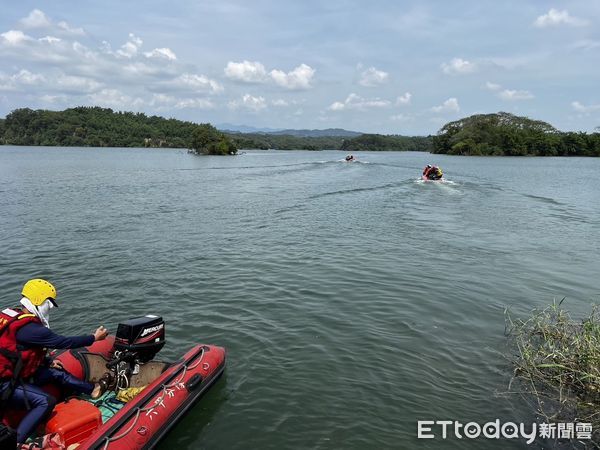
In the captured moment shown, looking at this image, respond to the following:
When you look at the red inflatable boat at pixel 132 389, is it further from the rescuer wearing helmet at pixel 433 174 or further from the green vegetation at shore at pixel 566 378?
the rescuer wearing helmet at pixel 433 174

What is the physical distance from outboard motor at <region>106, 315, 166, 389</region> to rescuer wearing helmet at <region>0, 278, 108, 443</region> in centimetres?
106

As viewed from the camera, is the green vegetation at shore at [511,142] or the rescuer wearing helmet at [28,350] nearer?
the rescuer wearing helmet at [28,350]

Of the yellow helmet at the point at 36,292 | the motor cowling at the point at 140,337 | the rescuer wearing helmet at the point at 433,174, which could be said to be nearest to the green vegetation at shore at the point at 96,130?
the rescuer wearing helmet at the point at 433,174

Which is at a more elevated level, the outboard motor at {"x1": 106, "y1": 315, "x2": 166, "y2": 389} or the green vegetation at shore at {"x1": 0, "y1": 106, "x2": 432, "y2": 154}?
the green vegetation at shore at {"x1": 0, "y1": 106, "x2": 432, "y2": 154}

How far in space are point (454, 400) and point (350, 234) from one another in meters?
12.6

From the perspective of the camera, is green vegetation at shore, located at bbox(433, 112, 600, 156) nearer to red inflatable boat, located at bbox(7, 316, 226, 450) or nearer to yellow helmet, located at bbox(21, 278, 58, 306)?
red inflatable boat, located at bbox(7, 316, 226, 450)

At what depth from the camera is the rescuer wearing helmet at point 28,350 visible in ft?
18.4

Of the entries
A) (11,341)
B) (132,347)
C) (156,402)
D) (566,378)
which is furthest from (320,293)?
(11,341)

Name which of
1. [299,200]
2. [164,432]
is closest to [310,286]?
[164,432]

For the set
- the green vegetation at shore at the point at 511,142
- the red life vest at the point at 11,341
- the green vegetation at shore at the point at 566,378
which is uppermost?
the green vegetation at shore at the point at 511,142

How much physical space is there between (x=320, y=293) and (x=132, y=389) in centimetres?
607

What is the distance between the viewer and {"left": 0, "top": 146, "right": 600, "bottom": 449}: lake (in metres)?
7.20

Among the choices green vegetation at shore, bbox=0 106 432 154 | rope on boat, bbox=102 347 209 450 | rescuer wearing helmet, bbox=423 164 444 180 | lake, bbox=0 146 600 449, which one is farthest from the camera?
green vegetation at shore, bbox=0 106 432 154

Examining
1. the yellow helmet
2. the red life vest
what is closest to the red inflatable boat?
the red life vest
